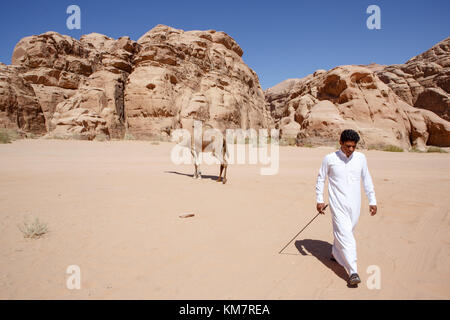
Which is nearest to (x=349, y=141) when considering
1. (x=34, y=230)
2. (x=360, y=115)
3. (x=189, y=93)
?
(x=34, y=230)

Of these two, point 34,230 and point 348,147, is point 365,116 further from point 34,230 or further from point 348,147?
point 34,230

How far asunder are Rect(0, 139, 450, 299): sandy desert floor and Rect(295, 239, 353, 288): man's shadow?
0.7 inches

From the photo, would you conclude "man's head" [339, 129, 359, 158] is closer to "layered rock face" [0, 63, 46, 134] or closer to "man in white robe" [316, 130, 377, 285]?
"man in white robe" [316, 130, 377, 285]

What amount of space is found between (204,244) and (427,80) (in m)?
41.2

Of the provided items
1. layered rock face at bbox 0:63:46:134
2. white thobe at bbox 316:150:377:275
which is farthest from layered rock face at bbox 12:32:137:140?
white thobe at bbox 316:150:377:275

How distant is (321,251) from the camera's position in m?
3.50

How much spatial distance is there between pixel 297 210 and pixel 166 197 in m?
2.84

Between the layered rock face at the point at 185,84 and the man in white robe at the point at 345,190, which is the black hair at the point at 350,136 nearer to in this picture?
the man in white robe at the point at 345,190

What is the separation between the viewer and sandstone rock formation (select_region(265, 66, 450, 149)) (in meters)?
19.1

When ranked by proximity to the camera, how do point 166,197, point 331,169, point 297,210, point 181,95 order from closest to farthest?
point 331,169 < point 297,210 < point 166,197 < point 181,95

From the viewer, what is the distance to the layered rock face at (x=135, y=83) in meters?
26.2

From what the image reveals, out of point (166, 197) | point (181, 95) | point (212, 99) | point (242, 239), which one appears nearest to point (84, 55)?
point (181, 95)

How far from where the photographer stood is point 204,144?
30.2 ft
